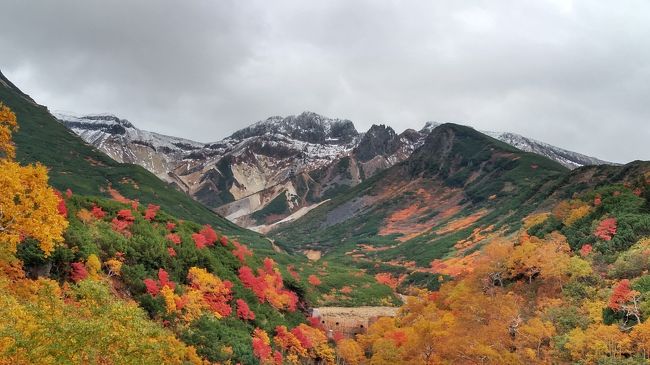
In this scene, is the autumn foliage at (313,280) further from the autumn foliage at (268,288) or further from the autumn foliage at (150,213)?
the autumn foliage at (150,213)

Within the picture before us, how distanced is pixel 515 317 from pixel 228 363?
28456mm

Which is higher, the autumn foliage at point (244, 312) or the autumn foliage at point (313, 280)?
the autumn foliage at point (244, 312)

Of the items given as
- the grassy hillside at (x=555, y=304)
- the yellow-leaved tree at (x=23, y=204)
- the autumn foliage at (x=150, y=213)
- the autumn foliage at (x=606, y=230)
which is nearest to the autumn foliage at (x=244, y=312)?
the grassy hillside at (x=555, y=304)

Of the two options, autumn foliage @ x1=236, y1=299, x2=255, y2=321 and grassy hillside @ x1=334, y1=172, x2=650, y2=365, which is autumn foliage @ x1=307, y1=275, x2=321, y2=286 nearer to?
grassy hillside @ x1=334, y1=172, x2=650, y2=365

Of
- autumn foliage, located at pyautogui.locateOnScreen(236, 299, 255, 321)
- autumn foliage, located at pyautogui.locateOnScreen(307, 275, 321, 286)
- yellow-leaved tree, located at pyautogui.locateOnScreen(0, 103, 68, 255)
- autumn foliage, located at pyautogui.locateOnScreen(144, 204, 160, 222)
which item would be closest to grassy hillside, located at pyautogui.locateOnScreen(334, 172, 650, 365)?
autumn foliage, located at pyautogui.locateOnScreen(236, 299, 255, 321)

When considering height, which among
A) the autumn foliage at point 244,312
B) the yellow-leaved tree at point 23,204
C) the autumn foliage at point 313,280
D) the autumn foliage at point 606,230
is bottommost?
the autumn foliage at point 313,280

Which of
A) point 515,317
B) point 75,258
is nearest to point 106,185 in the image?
point 75,258

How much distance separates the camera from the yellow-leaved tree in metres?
27.8

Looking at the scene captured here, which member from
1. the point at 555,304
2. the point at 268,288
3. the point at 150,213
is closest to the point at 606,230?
the point at 555,304

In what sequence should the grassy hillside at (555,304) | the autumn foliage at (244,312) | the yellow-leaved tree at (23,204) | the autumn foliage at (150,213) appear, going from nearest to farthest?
the yellow-leaved tree at (23,204)
the grassy hillside at (555,304)
the autumn foliage at (244,312)
the autumn foliage at (150,213)

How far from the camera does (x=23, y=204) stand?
94.2 ft

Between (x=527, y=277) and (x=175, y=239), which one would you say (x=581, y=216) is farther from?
(x=175, y=239)

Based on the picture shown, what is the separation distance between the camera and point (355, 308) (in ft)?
313

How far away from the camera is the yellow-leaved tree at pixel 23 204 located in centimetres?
2776
